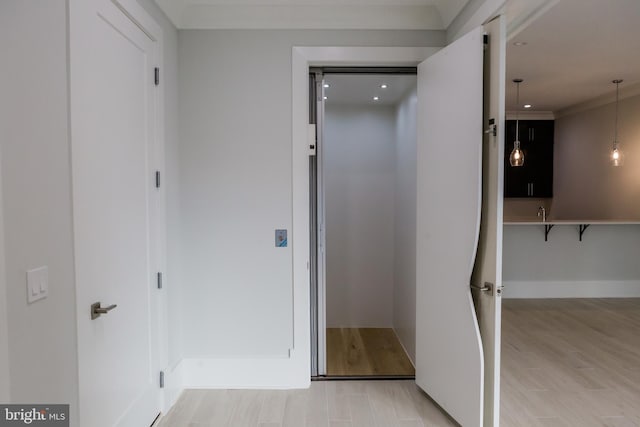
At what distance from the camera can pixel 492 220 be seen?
2.11 metres

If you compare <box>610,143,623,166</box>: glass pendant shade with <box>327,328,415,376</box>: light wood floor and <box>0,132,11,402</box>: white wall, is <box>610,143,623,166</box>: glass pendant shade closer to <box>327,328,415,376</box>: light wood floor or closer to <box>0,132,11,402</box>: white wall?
<box>327,328,415,376</box>: light wood floor

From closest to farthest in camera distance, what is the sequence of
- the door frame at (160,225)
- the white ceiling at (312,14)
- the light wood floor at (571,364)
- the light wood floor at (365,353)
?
1. the door frame at (160,225)
2. the light wood floor at (571,364)
3. the white ceiling at (312,14)
4. the light wood floor at (365,353)

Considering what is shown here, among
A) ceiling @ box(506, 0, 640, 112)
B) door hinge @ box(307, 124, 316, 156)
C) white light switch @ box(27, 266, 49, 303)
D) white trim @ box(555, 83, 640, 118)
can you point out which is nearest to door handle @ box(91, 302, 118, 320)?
white light switch @ box(27, 266, 49, 303)

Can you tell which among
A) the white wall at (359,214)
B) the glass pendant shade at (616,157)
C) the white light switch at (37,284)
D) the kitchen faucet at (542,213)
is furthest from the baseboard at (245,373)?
the glass pendant shade at (616,157)

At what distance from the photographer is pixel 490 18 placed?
2146 mm

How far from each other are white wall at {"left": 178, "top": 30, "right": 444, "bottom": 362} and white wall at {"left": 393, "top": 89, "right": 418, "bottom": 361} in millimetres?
996

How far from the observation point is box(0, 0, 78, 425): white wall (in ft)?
4.09

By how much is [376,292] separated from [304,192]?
2355 millimetres

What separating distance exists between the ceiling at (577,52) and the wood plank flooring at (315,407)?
2524 mm

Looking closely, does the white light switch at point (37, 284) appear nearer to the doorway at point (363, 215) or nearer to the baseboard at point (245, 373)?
the baseboard at point (245, 373)

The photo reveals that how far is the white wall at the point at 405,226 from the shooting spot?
11.3 feet

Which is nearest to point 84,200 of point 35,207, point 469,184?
point 35,207

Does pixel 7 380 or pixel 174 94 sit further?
pixel 174 94

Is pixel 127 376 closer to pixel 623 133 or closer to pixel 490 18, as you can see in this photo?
pixel 490 18
